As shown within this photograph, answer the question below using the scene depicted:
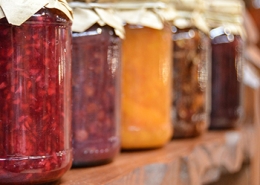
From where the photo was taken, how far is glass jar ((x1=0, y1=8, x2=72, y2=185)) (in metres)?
0.62

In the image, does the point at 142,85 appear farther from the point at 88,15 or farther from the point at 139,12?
the point at 88,15

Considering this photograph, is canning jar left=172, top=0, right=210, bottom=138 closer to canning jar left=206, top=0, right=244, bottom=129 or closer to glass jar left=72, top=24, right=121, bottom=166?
canning jar left=206, top=0, right=244, bottom=129

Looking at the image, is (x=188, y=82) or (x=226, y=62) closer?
(x=188, y=82)

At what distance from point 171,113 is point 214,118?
11.2 inches

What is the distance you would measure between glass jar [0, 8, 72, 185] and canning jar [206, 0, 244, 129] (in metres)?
0.75

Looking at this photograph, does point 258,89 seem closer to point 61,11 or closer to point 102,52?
point 102,52

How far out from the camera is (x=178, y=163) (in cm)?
92

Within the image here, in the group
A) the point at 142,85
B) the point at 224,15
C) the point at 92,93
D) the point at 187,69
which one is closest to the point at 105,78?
the point at 92,93

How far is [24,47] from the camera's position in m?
0.62

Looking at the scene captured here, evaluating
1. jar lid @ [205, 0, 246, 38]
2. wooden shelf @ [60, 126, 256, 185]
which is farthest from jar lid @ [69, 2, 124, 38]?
jar lid @ [205, 0, 246, 38]

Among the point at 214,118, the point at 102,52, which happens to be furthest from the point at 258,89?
the point at 102,52

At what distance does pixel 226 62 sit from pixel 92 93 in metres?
0.65

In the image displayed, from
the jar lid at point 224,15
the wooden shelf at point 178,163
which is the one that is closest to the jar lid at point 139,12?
the wooden shelf at point 178,163

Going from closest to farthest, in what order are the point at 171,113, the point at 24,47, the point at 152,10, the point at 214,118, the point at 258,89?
the point at 24,47 → the point at 152,10 → the point at 171,113 → the point at 214,118 → the point at 258,89
